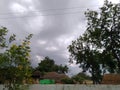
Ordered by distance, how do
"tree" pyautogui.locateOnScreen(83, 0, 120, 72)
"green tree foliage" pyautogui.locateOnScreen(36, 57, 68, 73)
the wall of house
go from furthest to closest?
"green tree foliage" pyautogui.locateOnScreen(36, 57, 68, 73), "tree" pyautogui.locateOnScreen(83, 0, 120, 72), the wall of house

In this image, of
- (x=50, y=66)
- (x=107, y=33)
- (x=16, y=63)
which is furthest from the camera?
(x=50, y=66)

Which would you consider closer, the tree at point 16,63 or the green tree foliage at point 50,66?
the tree at point 16,63

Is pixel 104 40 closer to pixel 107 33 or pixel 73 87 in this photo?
pixel 107 33

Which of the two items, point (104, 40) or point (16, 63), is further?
point (104, 40)

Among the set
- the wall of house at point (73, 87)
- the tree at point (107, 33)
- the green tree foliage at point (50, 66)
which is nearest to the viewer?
the wall of house at point (73, 87)

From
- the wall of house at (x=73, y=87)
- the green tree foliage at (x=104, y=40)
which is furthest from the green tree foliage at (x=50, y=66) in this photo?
the wall of house at (x=73, y=87)

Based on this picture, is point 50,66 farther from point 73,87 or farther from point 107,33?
point 73,87

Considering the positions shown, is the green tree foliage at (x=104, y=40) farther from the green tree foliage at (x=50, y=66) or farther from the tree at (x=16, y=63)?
the green tree foliage at (x=50, y=66)

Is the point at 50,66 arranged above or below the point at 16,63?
above

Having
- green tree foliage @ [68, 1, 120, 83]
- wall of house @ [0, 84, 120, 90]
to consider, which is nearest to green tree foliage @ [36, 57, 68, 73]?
green tree foliage @ [68, 1, 120, 83]

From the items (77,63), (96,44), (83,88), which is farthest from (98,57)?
(83,88)

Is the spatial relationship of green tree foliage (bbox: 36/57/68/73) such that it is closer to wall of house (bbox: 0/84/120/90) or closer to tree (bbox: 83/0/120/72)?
tree (bbox: 83/0/120/72)

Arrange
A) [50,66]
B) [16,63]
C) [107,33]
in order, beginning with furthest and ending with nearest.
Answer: [50,66] < [107,33] < [16,63]

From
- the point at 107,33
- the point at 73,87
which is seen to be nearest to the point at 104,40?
the point at 107,33
